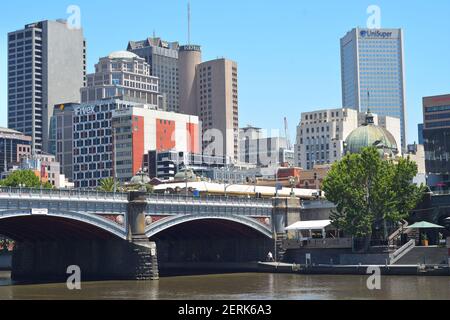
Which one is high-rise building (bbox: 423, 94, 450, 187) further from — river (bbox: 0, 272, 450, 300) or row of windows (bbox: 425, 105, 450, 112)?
river (bbox: 0, 272, 450, 300)

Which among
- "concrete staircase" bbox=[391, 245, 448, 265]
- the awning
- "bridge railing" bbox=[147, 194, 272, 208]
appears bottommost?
"concrete staircase" bbox=[391, 245, 448, 265]

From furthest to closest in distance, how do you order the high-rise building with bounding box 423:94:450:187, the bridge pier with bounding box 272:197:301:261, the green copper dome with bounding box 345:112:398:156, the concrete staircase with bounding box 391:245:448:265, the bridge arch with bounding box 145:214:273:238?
the green copper dome with bounding box 345:112:398:156 → the high-rise building with bounding box 423:94:450:187 → the bridge pier with bounding box 272:197:301:261 → the concrete staircase with bounding box 391:245:448:265 → the bridge arch with bounding box 145:214:273:238

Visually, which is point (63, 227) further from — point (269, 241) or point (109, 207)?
point (269, 241)

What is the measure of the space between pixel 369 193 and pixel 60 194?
4450 cm

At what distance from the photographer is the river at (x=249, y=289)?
281ft

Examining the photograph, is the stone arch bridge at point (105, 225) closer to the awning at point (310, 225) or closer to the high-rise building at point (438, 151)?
the awning at point (310, 225)

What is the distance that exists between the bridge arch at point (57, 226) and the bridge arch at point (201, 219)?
558 centimetres

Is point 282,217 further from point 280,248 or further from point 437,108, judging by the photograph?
point 437,108

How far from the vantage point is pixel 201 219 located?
406 ft

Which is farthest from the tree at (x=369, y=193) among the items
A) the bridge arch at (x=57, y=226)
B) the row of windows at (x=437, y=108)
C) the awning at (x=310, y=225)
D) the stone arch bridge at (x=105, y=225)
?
the row of windows at (x=437, y=108)

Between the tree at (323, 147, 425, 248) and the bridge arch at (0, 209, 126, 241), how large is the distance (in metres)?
32.8

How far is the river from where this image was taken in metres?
85.6

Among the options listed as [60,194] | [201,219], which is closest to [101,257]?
[60,194]

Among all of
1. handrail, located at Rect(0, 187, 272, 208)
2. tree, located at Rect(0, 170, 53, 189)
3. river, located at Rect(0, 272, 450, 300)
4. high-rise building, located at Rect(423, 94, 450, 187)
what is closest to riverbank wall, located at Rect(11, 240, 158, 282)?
river, located at Rect(0, 272, 450, 300)
